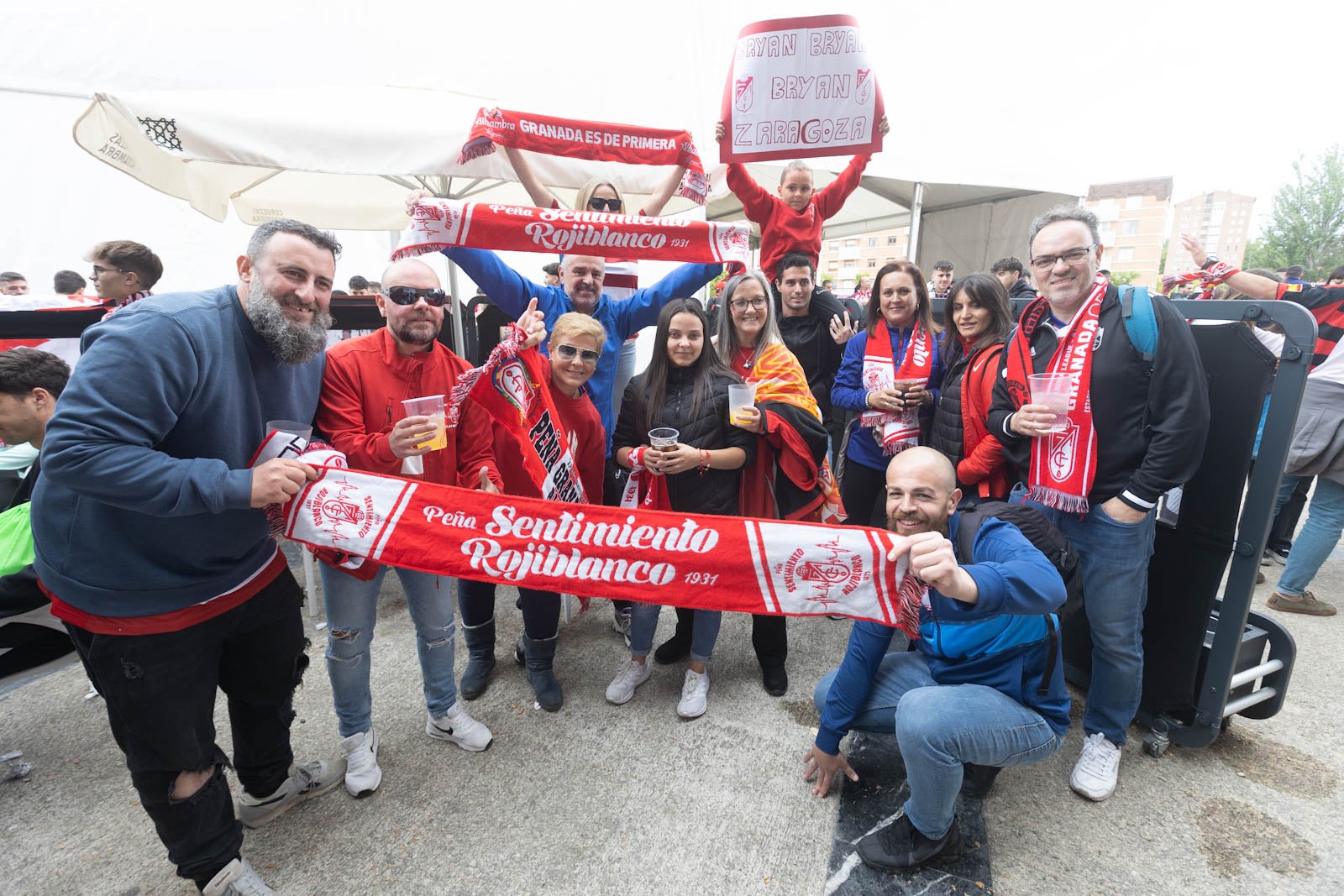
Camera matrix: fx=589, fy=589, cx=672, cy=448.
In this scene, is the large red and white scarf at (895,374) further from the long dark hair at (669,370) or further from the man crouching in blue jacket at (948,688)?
the man crouching in blue jacket at (948,688)

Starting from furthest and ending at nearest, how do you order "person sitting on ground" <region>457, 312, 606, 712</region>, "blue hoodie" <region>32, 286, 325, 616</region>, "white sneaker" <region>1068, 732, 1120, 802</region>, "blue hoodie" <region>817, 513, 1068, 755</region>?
"person sitting on ground" <region>457, 312, 606, 712</region> → "white sneaker" <region>1068, 732, 1120, 802</region> → "blue hoodie" <region>817, 513, 1068, 755</region> → "blue hoodie" <region>32, 286, 325, 616</region>

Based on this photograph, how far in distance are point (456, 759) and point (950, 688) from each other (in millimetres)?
2167

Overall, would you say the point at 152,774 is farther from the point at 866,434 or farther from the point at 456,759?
the point at 866,434

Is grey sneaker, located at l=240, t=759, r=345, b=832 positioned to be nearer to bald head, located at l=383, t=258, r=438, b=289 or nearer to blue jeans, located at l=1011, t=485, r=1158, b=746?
bald head, located at l=383, t=258, r=438, b=289

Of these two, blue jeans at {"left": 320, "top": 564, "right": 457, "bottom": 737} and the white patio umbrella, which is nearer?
blue jeans at {"left": 320, "top": 564, "right": 457, "bottom": 737}

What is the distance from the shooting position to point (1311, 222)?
28.5m

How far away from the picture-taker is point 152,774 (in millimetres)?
1864

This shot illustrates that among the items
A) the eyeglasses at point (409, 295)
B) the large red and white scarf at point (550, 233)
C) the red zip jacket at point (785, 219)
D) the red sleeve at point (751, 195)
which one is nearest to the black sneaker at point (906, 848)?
the large red and white scarf at point (550, 233)

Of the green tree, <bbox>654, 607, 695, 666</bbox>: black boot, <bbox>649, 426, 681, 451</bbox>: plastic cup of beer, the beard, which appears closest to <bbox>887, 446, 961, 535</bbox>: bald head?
<bbox>649, 426, 681, 451</bbox>: plastic cup of beer

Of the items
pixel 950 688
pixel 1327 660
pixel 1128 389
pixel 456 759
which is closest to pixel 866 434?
pixel 1128 389

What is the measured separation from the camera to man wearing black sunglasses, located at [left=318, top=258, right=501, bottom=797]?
2.28 meters

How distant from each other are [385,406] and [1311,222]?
42.8m

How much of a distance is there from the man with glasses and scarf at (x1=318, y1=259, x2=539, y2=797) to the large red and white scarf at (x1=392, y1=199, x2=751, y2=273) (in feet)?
0.89

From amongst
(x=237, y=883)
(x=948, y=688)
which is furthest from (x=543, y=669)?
(x=948, y=688)
